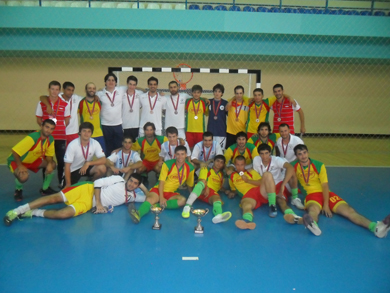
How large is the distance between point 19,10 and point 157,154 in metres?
6.46

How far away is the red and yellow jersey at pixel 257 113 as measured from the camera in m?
6.16

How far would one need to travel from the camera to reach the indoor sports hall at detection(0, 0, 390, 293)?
2.90 m

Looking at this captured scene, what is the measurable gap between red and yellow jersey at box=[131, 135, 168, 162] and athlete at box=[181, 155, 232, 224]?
112cm

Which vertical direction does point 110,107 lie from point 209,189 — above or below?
above

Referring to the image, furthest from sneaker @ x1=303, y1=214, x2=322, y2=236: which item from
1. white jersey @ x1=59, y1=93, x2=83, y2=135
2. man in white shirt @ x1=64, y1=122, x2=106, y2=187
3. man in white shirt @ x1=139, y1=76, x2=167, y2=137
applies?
white jersey @ x1=59, y1=93, x2=83, y2=135

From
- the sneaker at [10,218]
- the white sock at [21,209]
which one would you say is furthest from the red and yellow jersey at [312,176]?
the sneaker at [10,218]

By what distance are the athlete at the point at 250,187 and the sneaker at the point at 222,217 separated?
253 mm

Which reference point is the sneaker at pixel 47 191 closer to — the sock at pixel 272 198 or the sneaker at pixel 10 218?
the sneaker at pixel 10 218

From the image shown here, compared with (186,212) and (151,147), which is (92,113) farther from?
(186,212)

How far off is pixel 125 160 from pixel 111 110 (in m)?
1.14

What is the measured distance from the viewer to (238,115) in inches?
238

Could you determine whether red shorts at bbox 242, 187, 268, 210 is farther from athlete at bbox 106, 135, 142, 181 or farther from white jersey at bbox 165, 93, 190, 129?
white jersey at bbox 165, 93, 190, 129

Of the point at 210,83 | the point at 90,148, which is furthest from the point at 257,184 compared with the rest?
the point at 210,83

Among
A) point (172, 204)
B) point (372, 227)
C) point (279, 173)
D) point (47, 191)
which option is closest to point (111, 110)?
point (47, 191)
